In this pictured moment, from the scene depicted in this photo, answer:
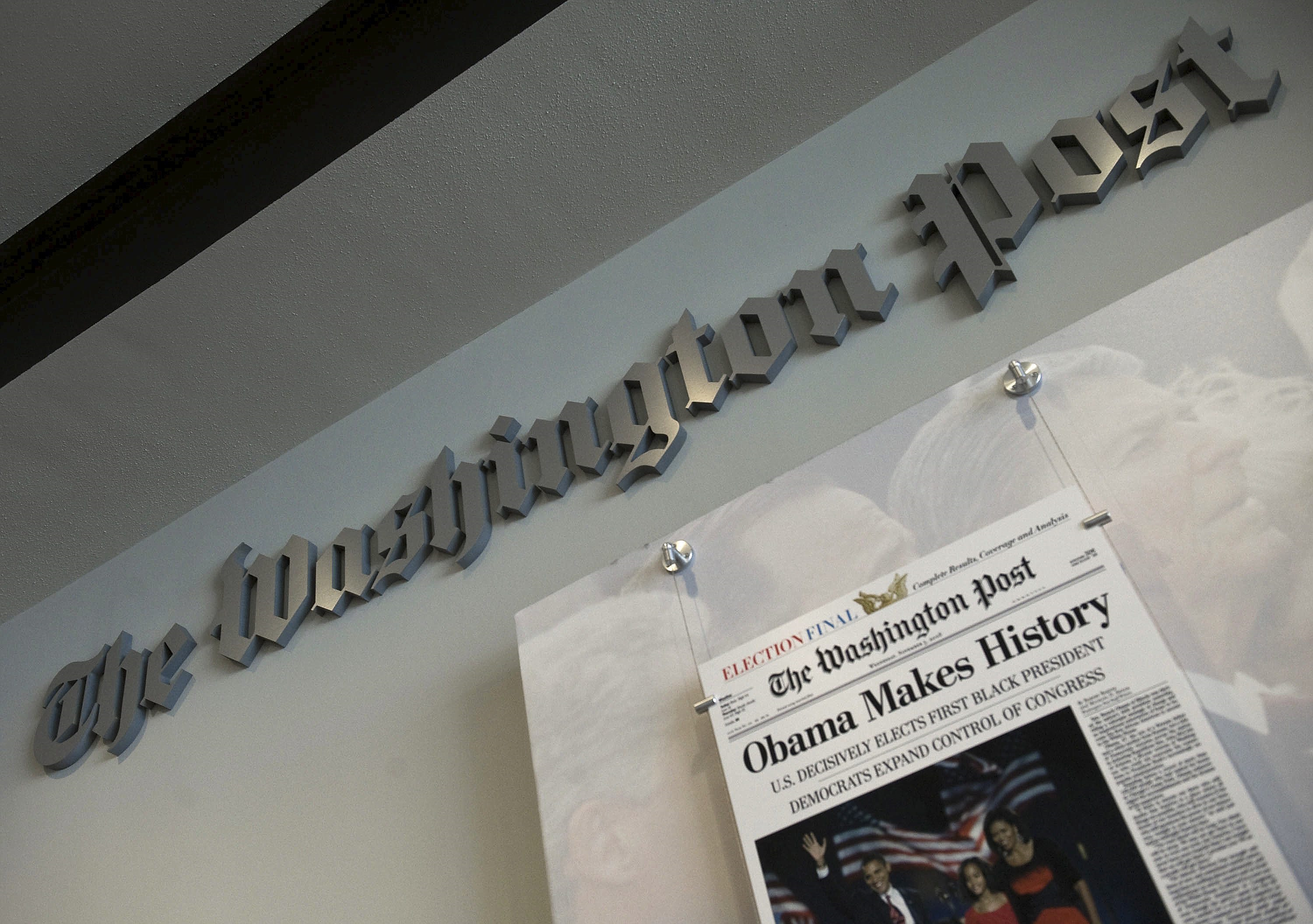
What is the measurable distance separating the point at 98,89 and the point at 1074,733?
220 centimetres

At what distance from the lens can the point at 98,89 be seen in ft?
7.14

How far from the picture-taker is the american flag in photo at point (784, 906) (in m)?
1.47

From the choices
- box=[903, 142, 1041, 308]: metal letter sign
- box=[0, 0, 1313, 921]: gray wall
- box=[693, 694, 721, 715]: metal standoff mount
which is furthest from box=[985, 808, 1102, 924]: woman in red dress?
box=[903, 142, 1041, 308]: metal letter sign

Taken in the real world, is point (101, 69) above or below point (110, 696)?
above

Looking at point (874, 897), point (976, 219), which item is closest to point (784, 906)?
point (874, 897)

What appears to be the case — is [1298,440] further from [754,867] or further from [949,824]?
[754,867]

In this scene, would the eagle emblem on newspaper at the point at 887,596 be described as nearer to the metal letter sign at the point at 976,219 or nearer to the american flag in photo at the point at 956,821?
the american flag in photo at the point at 956,821

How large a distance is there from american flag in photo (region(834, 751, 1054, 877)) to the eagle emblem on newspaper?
0.26 meters

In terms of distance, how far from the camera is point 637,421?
7.63 ft

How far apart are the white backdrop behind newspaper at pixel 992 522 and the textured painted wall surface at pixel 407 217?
96 cm

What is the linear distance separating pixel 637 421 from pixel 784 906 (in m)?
1.12

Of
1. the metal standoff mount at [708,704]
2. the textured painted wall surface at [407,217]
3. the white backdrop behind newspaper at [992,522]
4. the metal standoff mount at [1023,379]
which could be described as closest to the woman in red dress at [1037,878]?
the white backdrop behind newspaper at [992,522]

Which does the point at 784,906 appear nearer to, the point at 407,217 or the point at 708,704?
the point at 708,704

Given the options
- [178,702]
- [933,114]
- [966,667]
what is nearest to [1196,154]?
[933,114]
